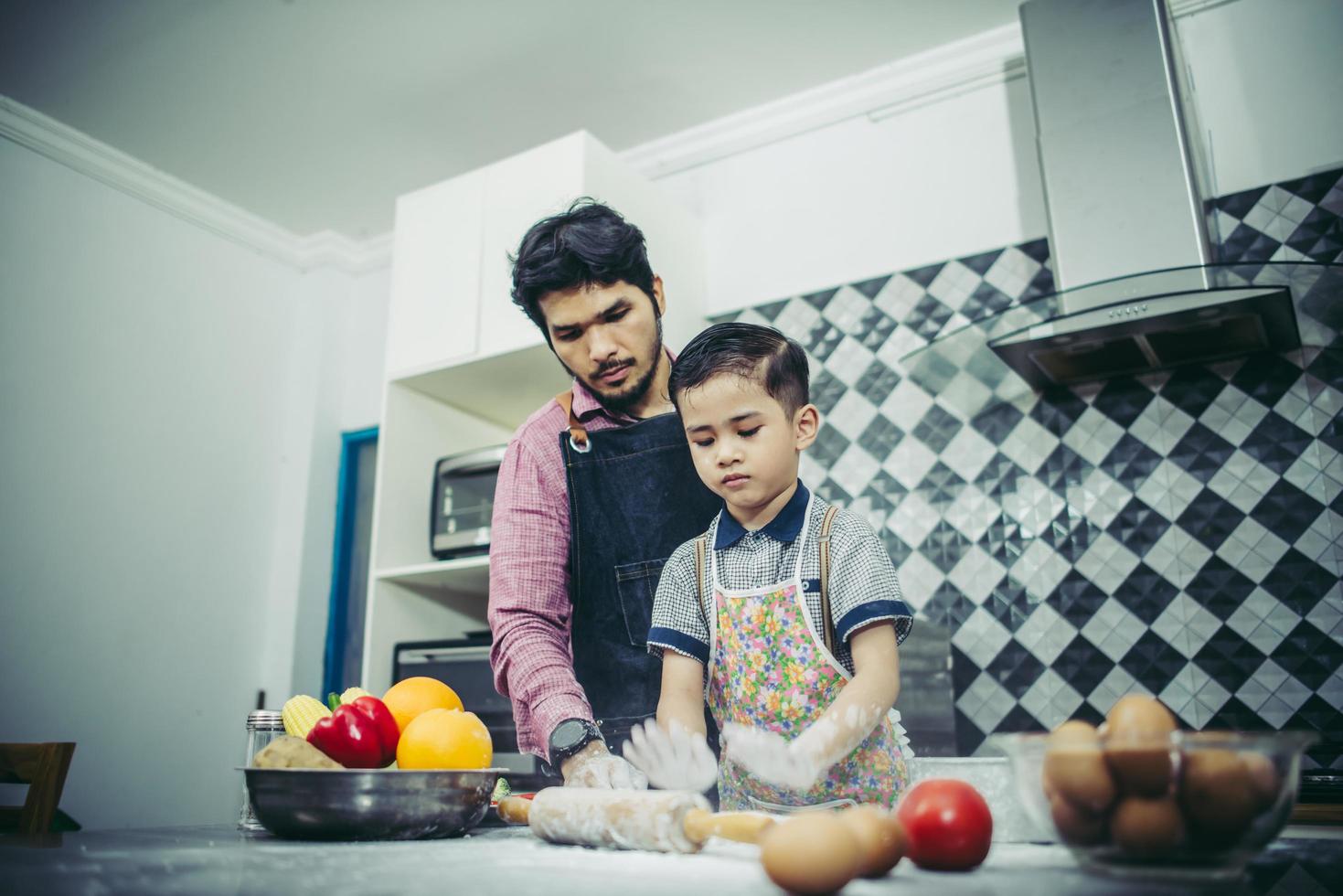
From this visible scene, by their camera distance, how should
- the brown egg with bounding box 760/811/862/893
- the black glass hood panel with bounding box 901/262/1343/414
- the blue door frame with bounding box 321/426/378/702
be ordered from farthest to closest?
1. the blue door frame with bounding box 321/426/378/702
2. the black glass hood panel with bounding box 901/262/1343/414
3. the brown egg with bounding box 760/811/862/893

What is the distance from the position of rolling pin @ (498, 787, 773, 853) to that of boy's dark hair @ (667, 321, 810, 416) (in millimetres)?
540

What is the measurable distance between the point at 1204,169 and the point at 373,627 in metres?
2.31

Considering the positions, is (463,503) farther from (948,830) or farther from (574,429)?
(948,830)

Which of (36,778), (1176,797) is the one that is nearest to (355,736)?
(1176,797)

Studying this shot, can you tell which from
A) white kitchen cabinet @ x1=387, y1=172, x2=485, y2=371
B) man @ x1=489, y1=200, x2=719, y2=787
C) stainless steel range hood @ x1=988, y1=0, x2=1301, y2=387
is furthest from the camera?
white kitchen cabinet @ x1=387, y1=172, x2=485, y2=371

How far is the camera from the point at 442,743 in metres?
0.91

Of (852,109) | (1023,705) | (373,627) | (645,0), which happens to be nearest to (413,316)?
(373,627)

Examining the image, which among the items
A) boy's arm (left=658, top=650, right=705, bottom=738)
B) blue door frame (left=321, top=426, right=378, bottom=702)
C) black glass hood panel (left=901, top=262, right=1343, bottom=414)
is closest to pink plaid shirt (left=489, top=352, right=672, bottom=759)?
boy's arm (left=658, top=650, right=705, bottom=738)

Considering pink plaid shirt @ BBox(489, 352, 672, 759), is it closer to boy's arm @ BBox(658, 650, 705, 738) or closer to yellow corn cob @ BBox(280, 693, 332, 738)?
boy's arm @ BBox(658, 650, 705, 738)

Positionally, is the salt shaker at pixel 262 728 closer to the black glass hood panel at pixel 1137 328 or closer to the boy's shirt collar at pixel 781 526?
the boy's shirt collar at pixel 781 526

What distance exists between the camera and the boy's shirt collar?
117 centimetres

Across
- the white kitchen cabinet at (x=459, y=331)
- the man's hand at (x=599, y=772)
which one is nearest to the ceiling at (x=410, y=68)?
the white kitchen cabinet at (x=459, y=331)

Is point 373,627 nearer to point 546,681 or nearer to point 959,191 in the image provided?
point 546,681

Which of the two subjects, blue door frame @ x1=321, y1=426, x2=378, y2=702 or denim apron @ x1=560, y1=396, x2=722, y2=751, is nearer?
denim apron @ x1=560, y1=396, x2=722, y2=751
